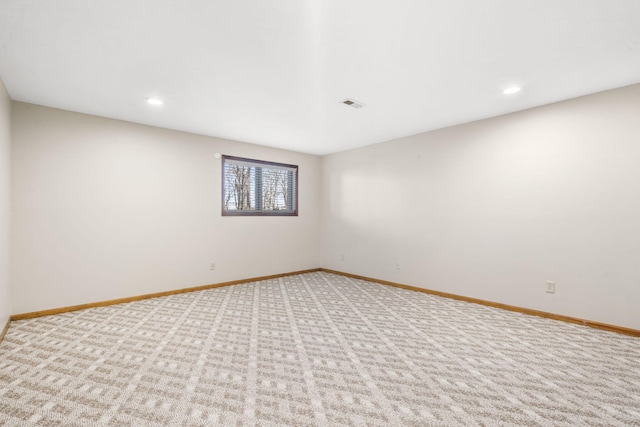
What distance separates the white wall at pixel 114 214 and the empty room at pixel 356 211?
25 millimetres

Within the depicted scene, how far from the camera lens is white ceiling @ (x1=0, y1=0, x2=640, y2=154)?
69.8 inches

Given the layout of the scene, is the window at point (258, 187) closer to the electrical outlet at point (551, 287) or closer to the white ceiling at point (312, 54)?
the white ceiling at point (312, 54)

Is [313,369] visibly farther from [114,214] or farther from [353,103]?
[114,214]

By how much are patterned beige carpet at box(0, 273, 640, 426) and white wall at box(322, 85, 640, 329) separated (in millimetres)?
462

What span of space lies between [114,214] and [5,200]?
98 centimetres

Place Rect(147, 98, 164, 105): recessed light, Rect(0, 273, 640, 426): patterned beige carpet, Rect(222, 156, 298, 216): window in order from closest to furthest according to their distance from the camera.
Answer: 1. Rect(0, 273, 640, 426): patterned beige carpet
2. Rect(147, 98, 164, 105): recessed light
3. Rect(222, 156, 298, 216): window

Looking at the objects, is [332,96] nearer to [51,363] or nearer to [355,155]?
[355,155]

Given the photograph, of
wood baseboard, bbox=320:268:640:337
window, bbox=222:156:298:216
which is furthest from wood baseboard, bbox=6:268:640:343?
window, bbox=222:156:298:216

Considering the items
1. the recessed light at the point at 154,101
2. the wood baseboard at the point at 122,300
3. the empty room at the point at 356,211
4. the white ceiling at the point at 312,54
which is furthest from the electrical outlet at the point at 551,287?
the recessed light at the point at 154,101

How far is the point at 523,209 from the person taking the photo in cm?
344

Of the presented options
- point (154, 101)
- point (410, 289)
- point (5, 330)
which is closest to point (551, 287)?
point (410, 289)

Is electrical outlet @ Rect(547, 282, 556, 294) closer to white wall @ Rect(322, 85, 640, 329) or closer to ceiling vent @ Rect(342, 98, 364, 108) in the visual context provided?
white wall @ Rect(322, 85, 640, 329)

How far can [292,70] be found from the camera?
2.47m

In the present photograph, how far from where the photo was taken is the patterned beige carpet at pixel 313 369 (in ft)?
5.43
